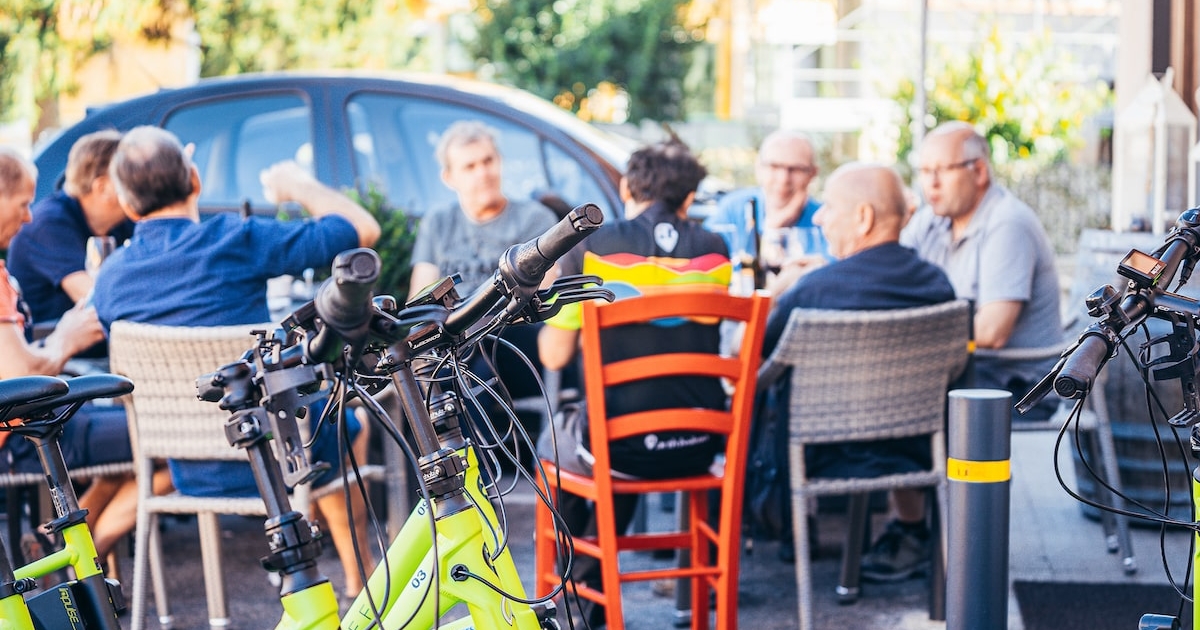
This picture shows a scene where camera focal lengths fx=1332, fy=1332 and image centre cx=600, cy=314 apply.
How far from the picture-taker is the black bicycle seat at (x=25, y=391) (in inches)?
96.7

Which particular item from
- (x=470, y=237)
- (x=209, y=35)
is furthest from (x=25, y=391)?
(x=209, y=35)

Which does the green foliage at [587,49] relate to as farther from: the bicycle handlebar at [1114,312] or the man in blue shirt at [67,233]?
the bicycle handlebar at [1114,312]

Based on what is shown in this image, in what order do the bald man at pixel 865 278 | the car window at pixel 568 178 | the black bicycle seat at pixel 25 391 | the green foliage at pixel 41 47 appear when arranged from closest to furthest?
the black bicycle seat at pixel 25 391, the bald man at pixel 865 278, the car window at pixel 568 178, the green foliage at pixel 41 47

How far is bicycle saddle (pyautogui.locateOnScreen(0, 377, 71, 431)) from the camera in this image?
8.06ft

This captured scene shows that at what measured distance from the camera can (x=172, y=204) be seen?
12.7 ft

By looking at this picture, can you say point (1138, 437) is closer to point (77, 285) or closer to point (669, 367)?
point (669, 367)

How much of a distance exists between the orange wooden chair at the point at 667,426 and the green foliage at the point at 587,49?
15.8m

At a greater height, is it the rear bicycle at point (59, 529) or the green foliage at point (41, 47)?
the green foliage at point (41, 47)

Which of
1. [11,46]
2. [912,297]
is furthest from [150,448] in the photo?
[11,46]

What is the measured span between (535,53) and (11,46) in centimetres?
695

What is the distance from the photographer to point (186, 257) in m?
3.83

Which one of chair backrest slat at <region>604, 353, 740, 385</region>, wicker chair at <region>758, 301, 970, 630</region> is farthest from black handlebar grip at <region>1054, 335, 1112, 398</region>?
wicker chair at <region>758, 301, 970, 630</region>

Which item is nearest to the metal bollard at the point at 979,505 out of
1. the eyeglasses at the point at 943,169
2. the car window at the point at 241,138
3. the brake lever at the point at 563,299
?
the brake lever at the point at 563,299

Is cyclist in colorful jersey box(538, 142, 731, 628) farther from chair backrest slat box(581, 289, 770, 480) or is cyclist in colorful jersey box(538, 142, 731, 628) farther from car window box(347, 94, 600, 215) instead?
car window box(347, 94, 600, 215)
